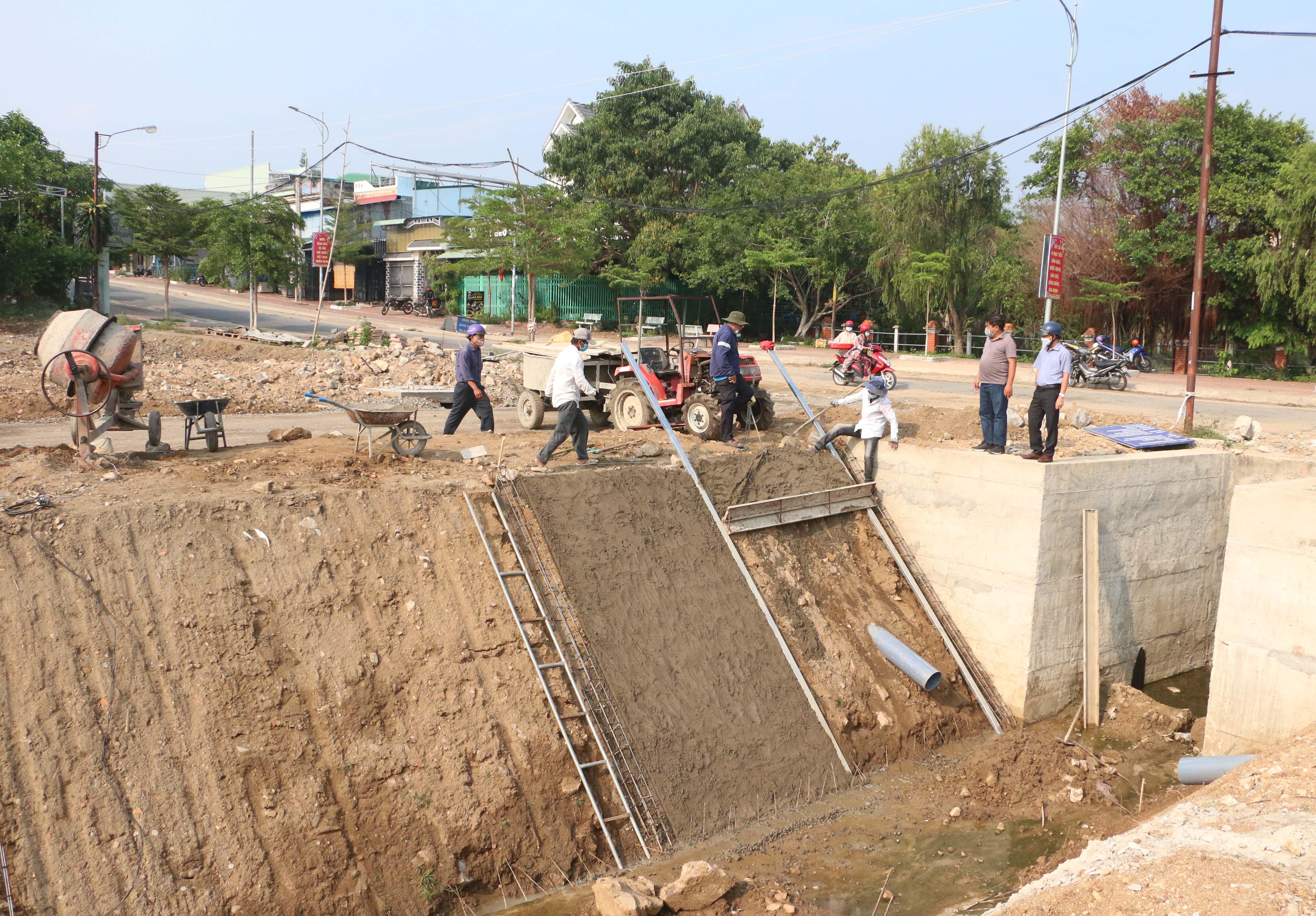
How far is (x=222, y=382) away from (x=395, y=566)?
13.0 m

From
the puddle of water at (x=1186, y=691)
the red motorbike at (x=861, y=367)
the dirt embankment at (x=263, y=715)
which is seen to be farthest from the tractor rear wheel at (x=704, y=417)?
the puddle of water at (x=1186, y=691)

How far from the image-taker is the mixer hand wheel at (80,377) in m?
9.53

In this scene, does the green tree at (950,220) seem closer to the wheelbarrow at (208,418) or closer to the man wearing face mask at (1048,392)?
the man wearing face mask at (1048,392)

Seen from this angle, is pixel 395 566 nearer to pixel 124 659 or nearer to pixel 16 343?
pixel 124 659

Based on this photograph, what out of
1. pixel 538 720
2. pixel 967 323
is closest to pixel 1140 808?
pixel 538 720

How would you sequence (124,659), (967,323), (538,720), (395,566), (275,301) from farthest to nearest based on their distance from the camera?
(275,301)
(967,323)
(395,566)
(538,720)
(124,659)

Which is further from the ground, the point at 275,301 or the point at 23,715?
the point at 275,301

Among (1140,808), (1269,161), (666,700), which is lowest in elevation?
(1140,808)

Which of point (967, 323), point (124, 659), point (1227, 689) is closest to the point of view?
point (124, 659)

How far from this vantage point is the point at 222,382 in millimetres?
19500

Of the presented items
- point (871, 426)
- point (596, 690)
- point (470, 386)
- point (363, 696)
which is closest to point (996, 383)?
point (871, 426)

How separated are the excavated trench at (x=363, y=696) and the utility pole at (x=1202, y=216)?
6.61 m

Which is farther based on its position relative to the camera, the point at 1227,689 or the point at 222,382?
the point at 222,382

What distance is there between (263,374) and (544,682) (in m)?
14.7
